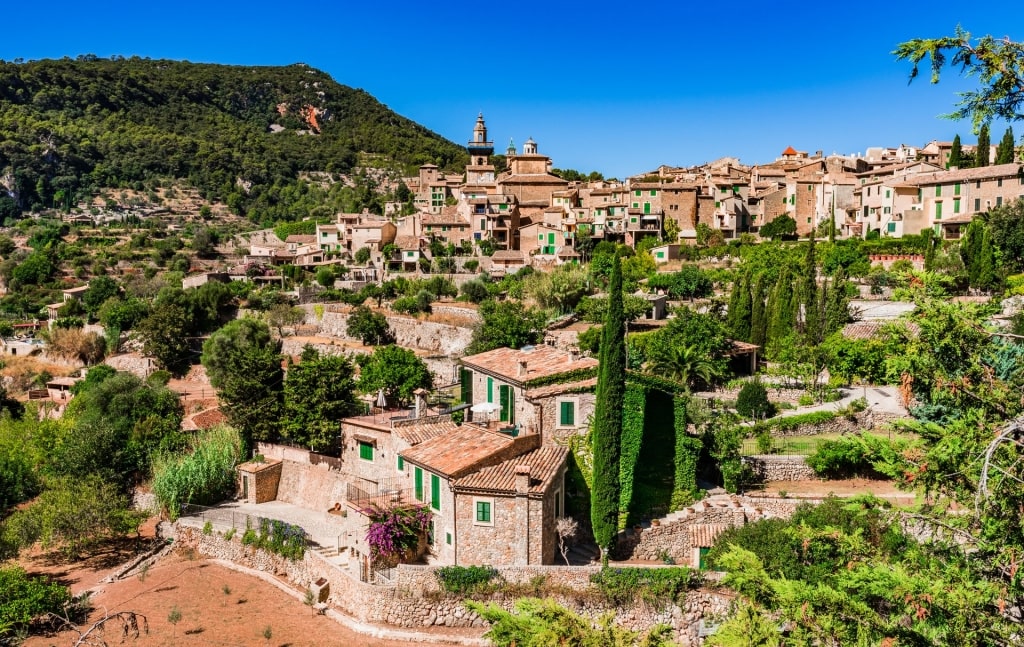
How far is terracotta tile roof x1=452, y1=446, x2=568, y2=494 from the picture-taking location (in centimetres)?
1875

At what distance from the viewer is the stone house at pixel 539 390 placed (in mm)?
21531

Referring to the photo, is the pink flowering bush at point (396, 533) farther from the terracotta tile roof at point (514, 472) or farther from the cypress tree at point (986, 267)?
the cypress tree at point (986, 267)

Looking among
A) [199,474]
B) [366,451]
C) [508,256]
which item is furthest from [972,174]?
[199,474]

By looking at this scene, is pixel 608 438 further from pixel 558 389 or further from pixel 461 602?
pixel 461 602

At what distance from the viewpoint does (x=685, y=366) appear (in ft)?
95.3

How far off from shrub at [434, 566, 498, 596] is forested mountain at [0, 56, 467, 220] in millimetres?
96526

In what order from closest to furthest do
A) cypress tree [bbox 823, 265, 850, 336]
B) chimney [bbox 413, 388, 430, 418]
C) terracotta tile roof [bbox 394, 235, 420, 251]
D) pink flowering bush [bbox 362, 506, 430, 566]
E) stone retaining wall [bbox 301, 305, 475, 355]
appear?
pink flowering bush [bbox 362, 506, 430, 566] < chimney [bbox 413, 388, 430, 418] < cypress tree [bbox 823, 265, 850, 336] < stone retaining wall [bbox 301, 305, 475, 355] < terracotta tile roof [bbox 394, 235, 420, 251]

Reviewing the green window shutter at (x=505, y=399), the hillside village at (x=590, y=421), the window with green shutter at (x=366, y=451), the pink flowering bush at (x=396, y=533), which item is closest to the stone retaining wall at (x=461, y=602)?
the hillside village at (x=590, y=421)

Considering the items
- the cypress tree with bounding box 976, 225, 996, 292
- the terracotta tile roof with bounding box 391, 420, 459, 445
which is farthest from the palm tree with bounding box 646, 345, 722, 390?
the cypress tree with bounding box 976, 225, 996, 292

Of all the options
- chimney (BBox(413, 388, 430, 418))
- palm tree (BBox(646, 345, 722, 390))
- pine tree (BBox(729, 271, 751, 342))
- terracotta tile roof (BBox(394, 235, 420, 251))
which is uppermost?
terracotta tile roof (BBox(394, 235, 420, 251))

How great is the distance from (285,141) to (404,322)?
4169 inches

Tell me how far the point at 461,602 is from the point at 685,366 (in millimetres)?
14001

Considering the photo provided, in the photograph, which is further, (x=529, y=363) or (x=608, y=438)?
(x=529, y=363)

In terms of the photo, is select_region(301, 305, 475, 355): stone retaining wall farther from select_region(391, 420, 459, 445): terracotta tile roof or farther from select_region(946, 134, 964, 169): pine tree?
select_region(946, 134, 964, 169): pine tree
